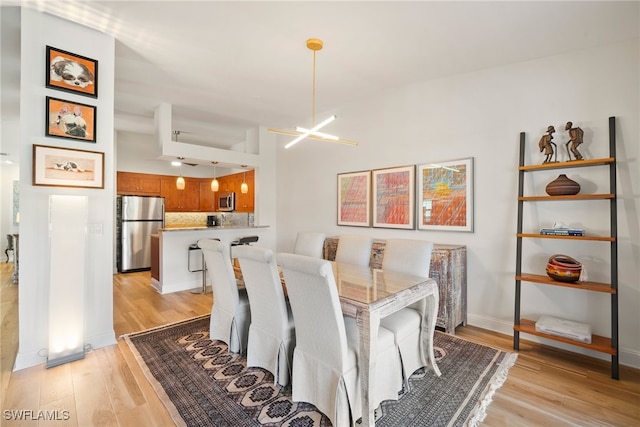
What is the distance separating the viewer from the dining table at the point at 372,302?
1.61 meters

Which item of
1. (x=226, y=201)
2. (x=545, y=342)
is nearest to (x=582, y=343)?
(x=545, y=342)

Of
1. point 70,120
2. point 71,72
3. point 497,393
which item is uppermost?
point 71,72

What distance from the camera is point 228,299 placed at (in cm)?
256

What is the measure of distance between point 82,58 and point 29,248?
5.52 feet

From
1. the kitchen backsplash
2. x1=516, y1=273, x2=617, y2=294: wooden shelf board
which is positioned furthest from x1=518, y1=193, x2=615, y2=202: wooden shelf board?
the kitchen backsplash

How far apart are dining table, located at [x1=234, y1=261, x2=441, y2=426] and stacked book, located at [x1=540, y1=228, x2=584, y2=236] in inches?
52.5

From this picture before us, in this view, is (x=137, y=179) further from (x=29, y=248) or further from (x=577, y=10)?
(x=577, y=10)

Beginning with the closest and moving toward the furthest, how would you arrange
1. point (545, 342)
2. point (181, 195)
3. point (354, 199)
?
1. point (545, 342)
2. point (354, 199)
3. point (181, 195)

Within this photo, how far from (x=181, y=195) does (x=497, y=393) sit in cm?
700

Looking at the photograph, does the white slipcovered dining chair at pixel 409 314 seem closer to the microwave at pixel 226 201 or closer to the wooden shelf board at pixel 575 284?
the wooden shelf board at pixel 575 284

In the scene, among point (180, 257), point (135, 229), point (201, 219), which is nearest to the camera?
point (180, 257)

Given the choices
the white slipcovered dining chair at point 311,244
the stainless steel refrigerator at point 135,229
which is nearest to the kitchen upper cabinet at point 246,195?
the stainless steel refrigerator at point 135,229

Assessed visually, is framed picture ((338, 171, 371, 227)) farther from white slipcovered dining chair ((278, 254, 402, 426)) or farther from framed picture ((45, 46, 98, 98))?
framed picture ((45, 46, 98, 98))

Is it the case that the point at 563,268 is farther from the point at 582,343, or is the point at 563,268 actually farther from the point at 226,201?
the point at 226,201
